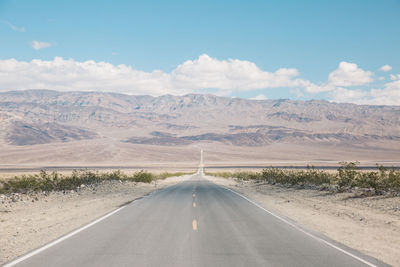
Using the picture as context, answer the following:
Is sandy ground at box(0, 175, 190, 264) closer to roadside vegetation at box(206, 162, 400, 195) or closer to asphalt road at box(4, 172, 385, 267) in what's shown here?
asphalt road at box(4, 172, 385, 267)

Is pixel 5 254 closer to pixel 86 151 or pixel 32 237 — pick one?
pixel 32 237

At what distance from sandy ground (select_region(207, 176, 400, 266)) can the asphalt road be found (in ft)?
2.50

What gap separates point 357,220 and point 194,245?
24.7ft

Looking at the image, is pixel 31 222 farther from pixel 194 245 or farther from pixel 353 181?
pixel 353 181

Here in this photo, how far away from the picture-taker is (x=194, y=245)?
9.17 meters

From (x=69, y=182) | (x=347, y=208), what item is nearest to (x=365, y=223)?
(x=347, y=208)

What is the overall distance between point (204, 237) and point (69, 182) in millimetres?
23343

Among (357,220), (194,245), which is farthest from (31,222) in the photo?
(357,220)

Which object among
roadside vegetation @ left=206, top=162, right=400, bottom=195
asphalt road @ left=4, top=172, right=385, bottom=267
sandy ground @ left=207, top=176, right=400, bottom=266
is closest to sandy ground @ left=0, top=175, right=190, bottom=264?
asphalt road @ left=4, top=172, right=385, bottom=267

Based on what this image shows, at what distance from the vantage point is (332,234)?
1098 cm

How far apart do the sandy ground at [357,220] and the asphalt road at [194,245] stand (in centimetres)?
76

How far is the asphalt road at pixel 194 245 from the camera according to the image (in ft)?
25.2

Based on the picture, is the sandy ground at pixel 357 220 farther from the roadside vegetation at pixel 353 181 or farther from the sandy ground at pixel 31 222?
the sandy ground at pixel 31 222

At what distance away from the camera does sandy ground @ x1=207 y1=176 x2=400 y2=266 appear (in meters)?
9.38
